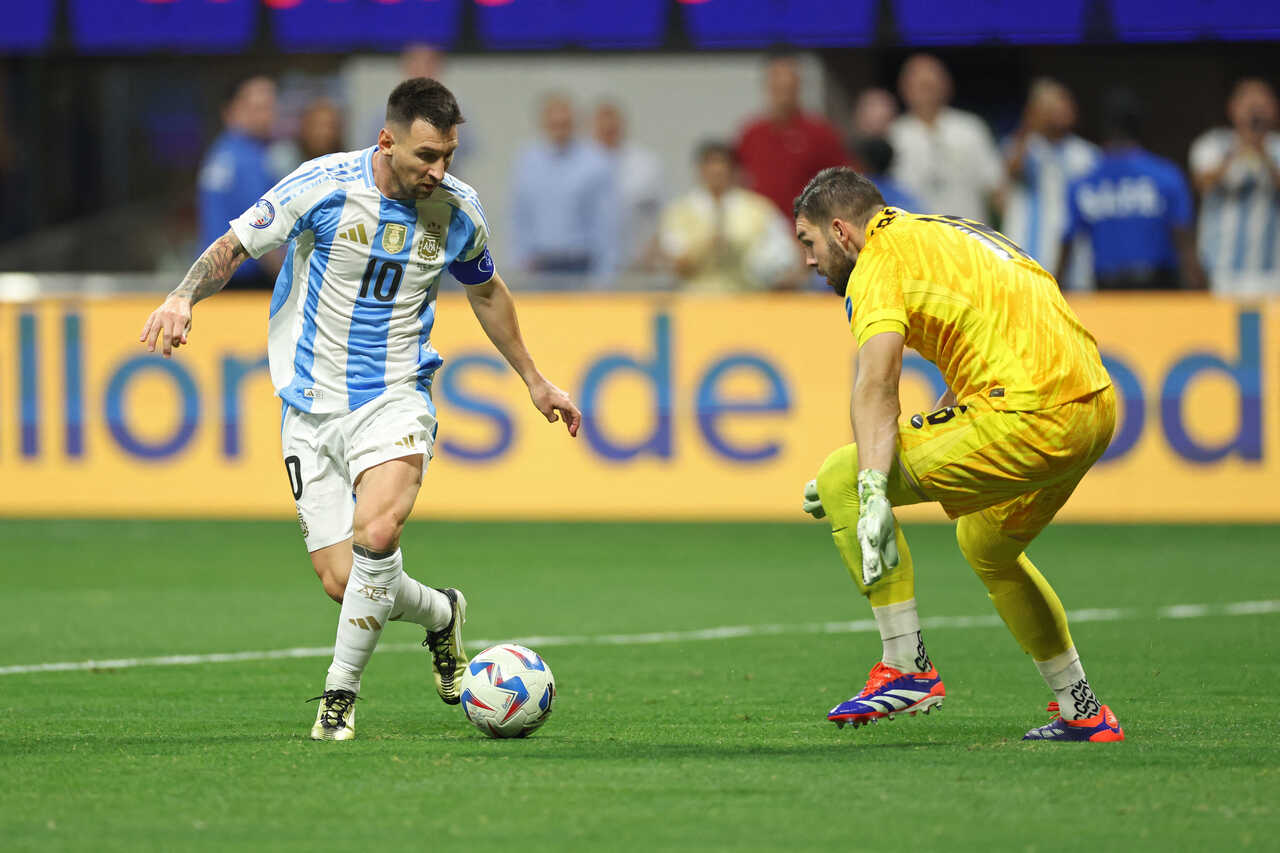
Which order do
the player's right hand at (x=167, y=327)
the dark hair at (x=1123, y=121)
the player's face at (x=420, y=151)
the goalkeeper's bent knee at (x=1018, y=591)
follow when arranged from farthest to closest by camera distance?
the dark hair at (x=1123, y=121) < the player's face at (x=420, y=151) < the goalkeeper's bent knee at (x=1018, y=591) < the player's right hand at (x=167, y=327)

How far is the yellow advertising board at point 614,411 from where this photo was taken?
13.6m

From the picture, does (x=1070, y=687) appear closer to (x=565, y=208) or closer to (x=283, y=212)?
(x=283, y=212)

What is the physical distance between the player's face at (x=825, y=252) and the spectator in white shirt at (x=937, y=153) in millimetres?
8781

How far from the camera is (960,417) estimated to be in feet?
20.2

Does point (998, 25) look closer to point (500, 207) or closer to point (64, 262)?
point (500, 207)

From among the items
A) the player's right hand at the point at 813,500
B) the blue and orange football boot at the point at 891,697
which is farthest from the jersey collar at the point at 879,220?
the blue and orange football boot at the point at 891,697

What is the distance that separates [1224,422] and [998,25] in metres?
4.92

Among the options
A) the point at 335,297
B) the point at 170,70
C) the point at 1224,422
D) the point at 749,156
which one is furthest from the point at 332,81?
the point at 335,297

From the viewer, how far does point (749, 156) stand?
15.8m

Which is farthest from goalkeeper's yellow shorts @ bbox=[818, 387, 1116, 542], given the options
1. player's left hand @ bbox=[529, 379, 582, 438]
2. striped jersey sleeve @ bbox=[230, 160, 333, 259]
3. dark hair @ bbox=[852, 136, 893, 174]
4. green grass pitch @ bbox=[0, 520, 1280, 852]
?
dark hair @ bbox=[852, 136, 893, 174]

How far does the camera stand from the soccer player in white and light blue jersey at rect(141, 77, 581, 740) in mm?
6652

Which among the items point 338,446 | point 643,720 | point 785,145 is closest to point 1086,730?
point 643,720

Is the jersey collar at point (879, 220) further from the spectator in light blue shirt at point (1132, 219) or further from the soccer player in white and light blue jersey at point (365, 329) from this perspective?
the spectator in light blue shirt at point (1132, 219)

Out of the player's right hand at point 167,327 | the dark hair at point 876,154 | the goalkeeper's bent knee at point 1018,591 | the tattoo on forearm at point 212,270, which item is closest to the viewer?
the player's right hand at point 167,327
